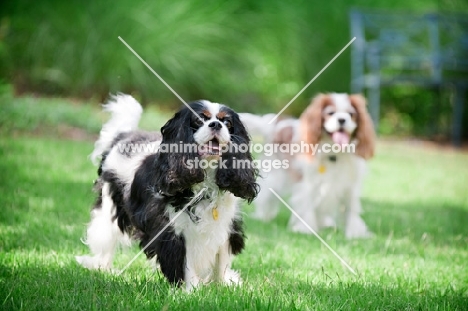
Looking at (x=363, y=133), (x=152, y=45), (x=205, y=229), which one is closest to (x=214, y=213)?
(x=205, y=229)

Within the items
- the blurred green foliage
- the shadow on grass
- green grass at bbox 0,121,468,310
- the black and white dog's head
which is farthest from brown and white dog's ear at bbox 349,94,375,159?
the blurred green foliage

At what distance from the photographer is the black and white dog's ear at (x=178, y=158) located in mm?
3219

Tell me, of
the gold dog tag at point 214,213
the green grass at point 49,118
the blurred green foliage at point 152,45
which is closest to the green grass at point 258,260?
the gold dog tag at point 214,213

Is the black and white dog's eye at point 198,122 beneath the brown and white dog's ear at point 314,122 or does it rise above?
beneath

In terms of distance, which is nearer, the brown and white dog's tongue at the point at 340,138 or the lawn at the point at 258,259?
the lawn at the point at 258,259

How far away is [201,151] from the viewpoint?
10.8 feet

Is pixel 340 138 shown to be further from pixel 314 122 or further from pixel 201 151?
pixel 201 151

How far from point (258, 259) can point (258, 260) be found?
0.9 inches

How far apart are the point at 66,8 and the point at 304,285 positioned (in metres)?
9.14

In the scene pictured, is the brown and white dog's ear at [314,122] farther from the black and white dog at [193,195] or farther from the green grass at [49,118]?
the green grass at [49,118]

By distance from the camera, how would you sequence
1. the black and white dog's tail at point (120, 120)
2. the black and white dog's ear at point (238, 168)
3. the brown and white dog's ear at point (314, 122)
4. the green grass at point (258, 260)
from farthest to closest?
1. the brown and white dog's ear at point (314, 122)
2. the black and white dog's tail at point (120, 120)
3. the black and white dog's ear at point (238, 168)
4. the green grass at point (258, 260)

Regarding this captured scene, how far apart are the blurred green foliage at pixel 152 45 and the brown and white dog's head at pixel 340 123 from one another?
17.9 ft

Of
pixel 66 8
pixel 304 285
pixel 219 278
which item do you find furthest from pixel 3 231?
pixel 66 8

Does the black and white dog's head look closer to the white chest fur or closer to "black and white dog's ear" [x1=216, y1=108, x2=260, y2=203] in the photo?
"black and white dog's ear" [x1=216, y1=108, x2=260, y2=203]
